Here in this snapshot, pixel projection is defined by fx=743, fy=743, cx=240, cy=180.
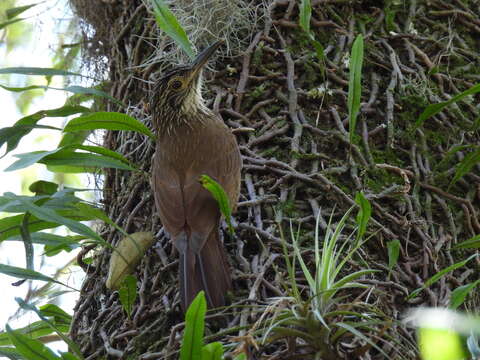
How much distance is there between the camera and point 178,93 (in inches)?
155

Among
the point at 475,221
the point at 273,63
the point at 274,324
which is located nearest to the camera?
the point at 274,324

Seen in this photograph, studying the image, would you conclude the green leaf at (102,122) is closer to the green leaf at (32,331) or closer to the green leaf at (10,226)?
the green leaf at (10,226)

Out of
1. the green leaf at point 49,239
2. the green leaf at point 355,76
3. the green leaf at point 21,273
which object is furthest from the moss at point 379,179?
the green leaf at point 21,273

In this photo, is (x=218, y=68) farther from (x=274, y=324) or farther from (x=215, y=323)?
(x=274, y=324)

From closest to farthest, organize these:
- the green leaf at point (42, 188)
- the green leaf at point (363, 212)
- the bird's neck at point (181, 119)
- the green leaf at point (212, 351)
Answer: the green leaf at point (212, 351) → the green leaf at point (363, 212) → the green leaf at point (42, 188) → the bird's neck at point (181, 119)

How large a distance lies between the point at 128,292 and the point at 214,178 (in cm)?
69

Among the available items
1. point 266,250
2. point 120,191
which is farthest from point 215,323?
point 120,191

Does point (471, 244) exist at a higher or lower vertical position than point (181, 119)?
lower

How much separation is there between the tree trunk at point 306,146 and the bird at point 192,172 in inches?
3.6

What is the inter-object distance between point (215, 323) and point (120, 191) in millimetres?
1119

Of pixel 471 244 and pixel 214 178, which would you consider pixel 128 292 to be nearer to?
pixel 214 178

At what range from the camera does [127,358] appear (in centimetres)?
303

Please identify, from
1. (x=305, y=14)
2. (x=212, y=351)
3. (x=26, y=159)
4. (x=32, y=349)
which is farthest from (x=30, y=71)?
(x=212, y=351)

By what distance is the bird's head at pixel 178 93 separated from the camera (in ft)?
12.6
